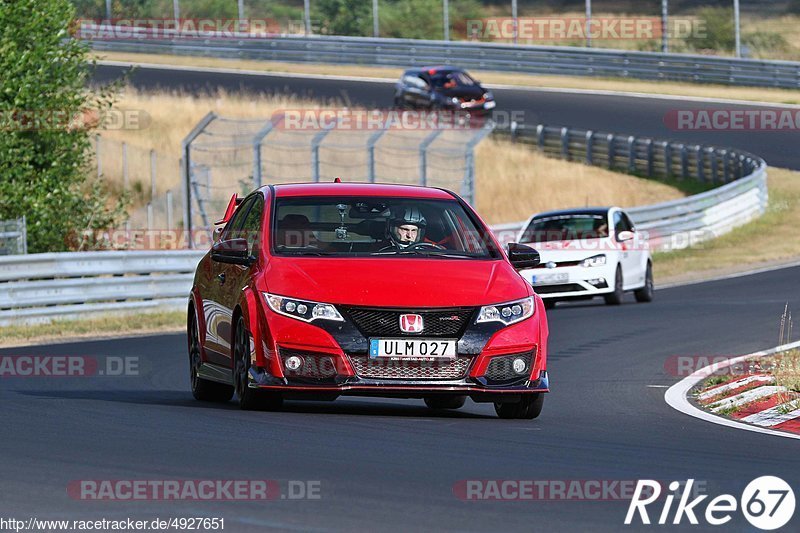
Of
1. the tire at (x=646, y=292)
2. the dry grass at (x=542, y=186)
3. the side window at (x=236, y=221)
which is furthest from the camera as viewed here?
the dry grass at (x=542, y=186)

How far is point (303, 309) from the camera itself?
10297 mm

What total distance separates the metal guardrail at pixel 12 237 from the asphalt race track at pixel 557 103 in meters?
26.2

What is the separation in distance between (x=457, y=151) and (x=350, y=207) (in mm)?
18761

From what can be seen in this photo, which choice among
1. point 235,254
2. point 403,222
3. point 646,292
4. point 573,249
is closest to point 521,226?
point 646,292

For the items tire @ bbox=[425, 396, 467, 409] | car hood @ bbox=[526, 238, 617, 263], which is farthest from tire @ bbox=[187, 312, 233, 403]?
car hood @ bbox=[526, 238, 617, 263]

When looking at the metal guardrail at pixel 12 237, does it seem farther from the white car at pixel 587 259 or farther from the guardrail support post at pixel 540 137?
the guardrail support post at pixel 540 137

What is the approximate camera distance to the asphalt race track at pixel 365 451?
23.2ft

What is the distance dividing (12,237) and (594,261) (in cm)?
809

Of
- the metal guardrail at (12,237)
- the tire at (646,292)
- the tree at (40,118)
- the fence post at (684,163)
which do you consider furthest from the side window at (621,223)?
the fence post at (684,163)

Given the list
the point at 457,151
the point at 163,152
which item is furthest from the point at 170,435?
the point at 163,152

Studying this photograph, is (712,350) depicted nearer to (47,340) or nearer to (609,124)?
(47,340)

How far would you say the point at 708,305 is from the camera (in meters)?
23.1

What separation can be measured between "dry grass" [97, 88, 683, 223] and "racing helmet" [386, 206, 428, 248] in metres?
25.1

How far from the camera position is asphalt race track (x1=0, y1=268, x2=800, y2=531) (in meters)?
7.08
